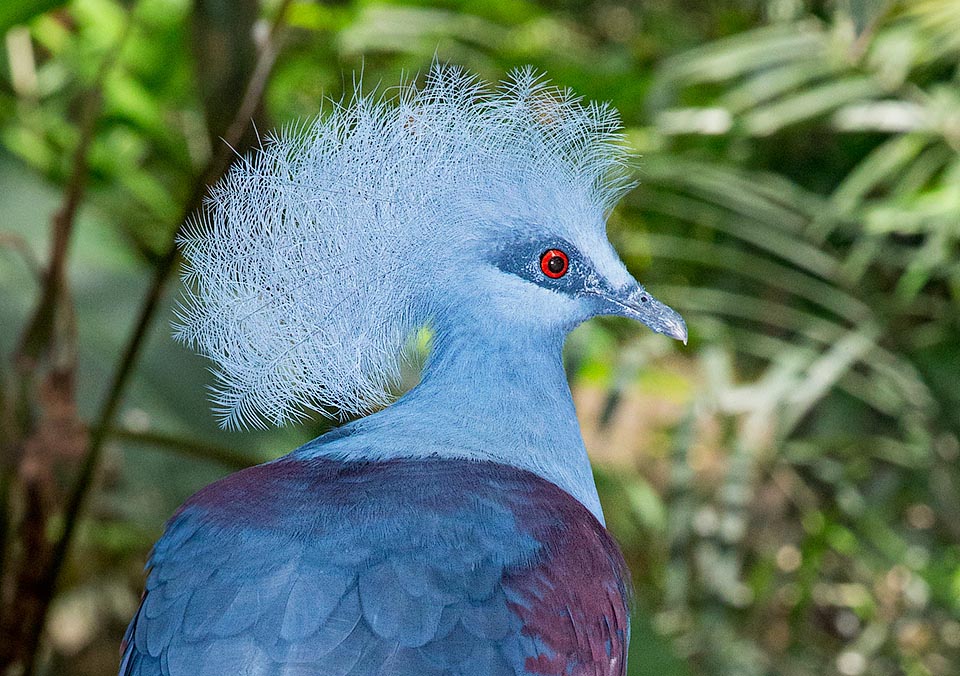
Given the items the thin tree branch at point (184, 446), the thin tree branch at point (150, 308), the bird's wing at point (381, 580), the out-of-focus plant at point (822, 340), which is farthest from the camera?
the out-of-focus plant at point (822, 340)

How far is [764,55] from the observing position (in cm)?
167

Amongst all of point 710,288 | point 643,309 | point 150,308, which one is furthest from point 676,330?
point 710,288

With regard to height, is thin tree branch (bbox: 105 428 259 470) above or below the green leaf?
below

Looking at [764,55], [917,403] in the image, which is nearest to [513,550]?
[764,55]

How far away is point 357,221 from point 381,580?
0.31 m

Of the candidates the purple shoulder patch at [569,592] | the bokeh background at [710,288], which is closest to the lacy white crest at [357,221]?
the purple shoulder patch at [569,592]

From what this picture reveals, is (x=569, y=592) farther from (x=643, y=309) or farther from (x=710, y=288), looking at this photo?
(x=710, y=288)

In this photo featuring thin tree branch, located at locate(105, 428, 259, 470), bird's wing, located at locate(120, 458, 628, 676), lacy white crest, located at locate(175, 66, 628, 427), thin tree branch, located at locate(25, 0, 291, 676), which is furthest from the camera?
thin tree branch, located at locate(105, 428, 259, 470)

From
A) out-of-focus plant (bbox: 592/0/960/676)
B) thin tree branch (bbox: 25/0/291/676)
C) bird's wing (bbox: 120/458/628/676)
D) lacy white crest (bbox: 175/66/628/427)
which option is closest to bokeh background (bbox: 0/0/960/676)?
out-of-focus plant (bbox: 592/0/960/676)

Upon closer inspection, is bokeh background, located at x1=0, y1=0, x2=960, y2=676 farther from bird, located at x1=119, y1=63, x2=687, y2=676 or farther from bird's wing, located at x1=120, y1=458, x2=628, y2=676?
bird's wing, located at x1=120, y1=458, x2=628, y2=676

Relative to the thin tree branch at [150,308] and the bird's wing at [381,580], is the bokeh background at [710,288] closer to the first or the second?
the thin tree branch at [150,308]

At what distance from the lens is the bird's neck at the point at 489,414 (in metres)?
0.82

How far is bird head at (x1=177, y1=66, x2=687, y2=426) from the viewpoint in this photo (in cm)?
81

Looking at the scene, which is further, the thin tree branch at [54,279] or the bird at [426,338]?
the thin tree branch at [54,279]
